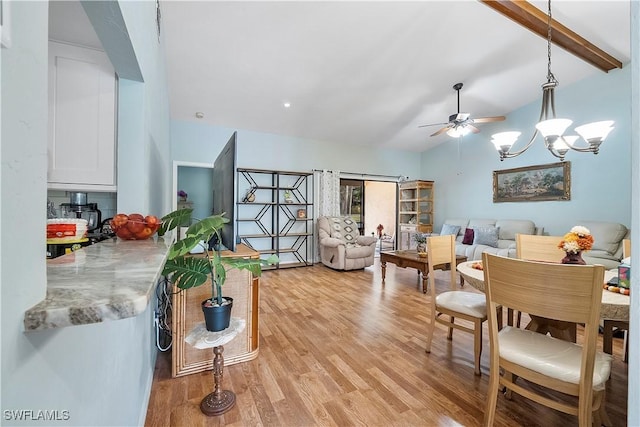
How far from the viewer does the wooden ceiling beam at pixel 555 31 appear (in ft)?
9.34

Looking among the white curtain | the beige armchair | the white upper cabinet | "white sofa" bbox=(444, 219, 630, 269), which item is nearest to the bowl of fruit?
the white upper cabinet

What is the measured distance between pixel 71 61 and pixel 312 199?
4.61 meters

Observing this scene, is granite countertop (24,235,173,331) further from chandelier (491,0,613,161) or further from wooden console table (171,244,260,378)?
chandelier (491,0,613,161)

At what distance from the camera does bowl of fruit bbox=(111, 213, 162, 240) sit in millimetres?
1192

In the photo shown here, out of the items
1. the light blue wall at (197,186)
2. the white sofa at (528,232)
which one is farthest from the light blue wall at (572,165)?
the light blue wall at (197,186)

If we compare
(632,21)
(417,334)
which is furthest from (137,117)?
(417,334)

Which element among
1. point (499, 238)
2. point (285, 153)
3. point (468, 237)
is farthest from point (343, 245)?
point (499, 238)

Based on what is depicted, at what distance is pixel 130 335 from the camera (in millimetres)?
1226

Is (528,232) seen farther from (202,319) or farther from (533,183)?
(202,319)

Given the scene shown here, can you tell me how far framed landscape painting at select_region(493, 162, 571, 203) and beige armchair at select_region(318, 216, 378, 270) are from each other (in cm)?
282

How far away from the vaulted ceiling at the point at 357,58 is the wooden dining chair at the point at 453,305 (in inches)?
Result: 99.0

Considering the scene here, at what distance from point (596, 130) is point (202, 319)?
3436 millimetres

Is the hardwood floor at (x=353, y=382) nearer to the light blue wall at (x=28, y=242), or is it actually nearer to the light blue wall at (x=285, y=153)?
the light blue wall at (x=28, y=242)

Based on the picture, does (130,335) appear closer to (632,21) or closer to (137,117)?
(137,117)
